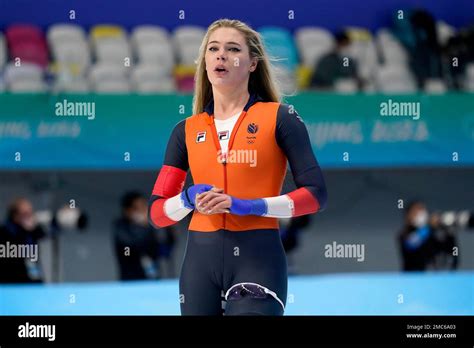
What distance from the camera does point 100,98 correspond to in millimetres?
8453

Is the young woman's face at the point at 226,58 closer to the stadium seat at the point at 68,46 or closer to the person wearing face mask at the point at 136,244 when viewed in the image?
the stadium seat at the point at 68,46

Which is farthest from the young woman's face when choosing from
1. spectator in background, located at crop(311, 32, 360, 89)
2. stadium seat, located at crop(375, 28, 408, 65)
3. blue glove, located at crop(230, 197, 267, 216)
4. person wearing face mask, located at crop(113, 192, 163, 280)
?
stadium seat, located at crop(375, 28, 408, 65)

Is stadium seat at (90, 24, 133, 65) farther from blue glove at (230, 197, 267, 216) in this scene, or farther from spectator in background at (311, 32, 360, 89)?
blue glove at (230, 197, 267, 216)

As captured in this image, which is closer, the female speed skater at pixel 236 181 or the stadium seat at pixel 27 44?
the female speed skater at pixel 236 181

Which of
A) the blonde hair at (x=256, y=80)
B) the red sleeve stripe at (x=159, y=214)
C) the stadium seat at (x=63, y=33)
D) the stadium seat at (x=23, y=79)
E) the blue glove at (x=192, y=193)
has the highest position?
the stadium seat at (x=63, y=33)

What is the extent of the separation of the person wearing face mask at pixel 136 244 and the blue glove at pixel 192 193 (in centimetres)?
420

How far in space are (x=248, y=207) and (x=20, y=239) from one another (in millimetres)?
3885

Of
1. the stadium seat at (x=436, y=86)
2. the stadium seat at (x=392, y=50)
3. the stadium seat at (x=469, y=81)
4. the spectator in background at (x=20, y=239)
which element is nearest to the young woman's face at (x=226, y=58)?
the spectator in background at (x=20, y=239)

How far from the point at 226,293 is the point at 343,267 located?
491cm

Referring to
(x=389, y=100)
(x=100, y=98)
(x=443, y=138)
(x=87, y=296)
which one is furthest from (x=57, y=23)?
(x=443, y=138)

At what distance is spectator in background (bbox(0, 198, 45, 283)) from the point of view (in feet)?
25.8

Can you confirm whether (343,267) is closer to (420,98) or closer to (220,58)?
(420,98)

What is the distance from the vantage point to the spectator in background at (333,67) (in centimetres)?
875

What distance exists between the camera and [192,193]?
A: 14.8 ft
